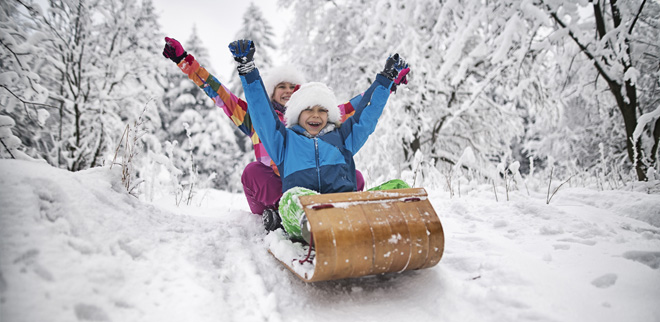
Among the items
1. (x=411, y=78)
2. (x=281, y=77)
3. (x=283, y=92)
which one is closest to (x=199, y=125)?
(x=411, y=78)

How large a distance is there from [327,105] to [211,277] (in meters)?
1.44

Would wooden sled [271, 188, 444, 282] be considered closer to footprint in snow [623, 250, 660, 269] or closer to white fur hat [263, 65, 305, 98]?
footprint in snow [623, 250, 660, 269]

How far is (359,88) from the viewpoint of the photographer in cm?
752

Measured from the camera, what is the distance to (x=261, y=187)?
238 cm

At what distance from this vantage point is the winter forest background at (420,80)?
11.4ft

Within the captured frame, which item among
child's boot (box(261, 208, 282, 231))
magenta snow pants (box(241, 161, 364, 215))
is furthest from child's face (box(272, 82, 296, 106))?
child's boot (box(261, 208, 282, 231))

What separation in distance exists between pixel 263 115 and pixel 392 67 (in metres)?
1.18

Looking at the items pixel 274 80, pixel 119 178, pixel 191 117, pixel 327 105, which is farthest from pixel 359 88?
pixel 191 117

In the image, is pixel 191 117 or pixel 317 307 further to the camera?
pixel 191 117

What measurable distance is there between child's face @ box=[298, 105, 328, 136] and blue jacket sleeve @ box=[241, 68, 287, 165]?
Result: 245mm

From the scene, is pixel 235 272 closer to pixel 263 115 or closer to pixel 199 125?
pixel 263 115

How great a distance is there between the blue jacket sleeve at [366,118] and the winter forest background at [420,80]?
1.17 metres

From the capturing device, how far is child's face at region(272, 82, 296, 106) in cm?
298

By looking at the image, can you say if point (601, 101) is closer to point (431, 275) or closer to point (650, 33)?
point (650, 33)
